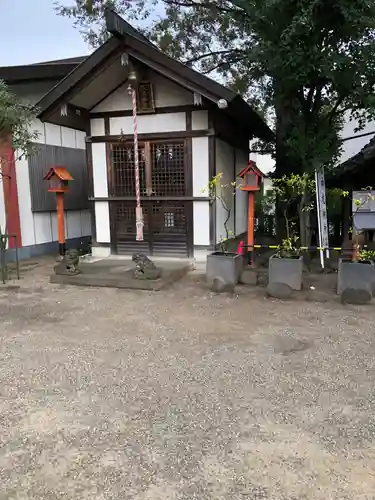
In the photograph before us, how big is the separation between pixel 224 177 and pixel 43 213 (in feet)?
13.2

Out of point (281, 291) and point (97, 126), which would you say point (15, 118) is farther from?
point (281, 291)

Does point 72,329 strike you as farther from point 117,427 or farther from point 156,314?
point 117,427

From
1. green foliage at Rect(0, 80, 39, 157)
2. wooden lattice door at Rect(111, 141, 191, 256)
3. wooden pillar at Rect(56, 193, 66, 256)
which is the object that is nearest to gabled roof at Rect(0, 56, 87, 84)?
green foliage at Rect(0, 80, 39, 157)

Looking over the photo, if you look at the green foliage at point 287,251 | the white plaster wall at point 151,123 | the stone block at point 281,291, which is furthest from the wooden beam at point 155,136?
the stone block at point 281,291

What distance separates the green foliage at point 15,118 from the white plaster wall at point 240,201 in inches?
177

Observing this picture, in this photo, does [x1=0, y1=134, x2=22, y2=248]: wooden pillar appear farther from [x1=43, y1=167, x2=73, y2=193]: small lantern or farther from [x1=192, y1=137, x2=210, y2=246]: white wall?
[x1=192, y1=137, x2=210, y2=246]: white wall

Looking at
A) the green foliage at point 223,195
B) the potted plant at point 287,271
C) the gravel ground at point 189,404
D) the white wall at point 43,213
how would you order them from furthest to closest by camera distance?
the white wall at point 43,213
the green foliage at point 223,195
the potted plant at point 287,271
the gravel ground at point 189,404

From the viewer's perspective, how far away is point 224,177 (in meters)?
8.10

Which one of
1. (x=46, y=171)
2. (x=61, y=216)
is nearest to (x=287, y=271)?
(x=61, y=216)

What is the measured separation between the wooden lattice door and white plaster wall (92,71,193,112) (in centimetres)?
68

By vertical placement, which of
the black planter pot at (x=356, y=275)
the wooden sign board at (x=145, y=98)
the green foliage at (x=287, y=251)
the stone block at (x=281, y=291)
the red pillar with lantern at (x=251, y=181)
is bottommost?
the stone block at (x=281, y=291)

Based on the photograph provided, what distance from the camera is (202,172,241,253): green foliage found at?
6.70 meters

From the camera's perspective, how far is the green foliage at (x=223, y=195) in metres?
6.70

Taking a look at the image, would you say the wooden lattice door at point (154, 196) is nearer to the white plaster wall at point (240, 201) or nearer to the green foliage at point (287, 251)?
the green foliage at point (287, 251)
